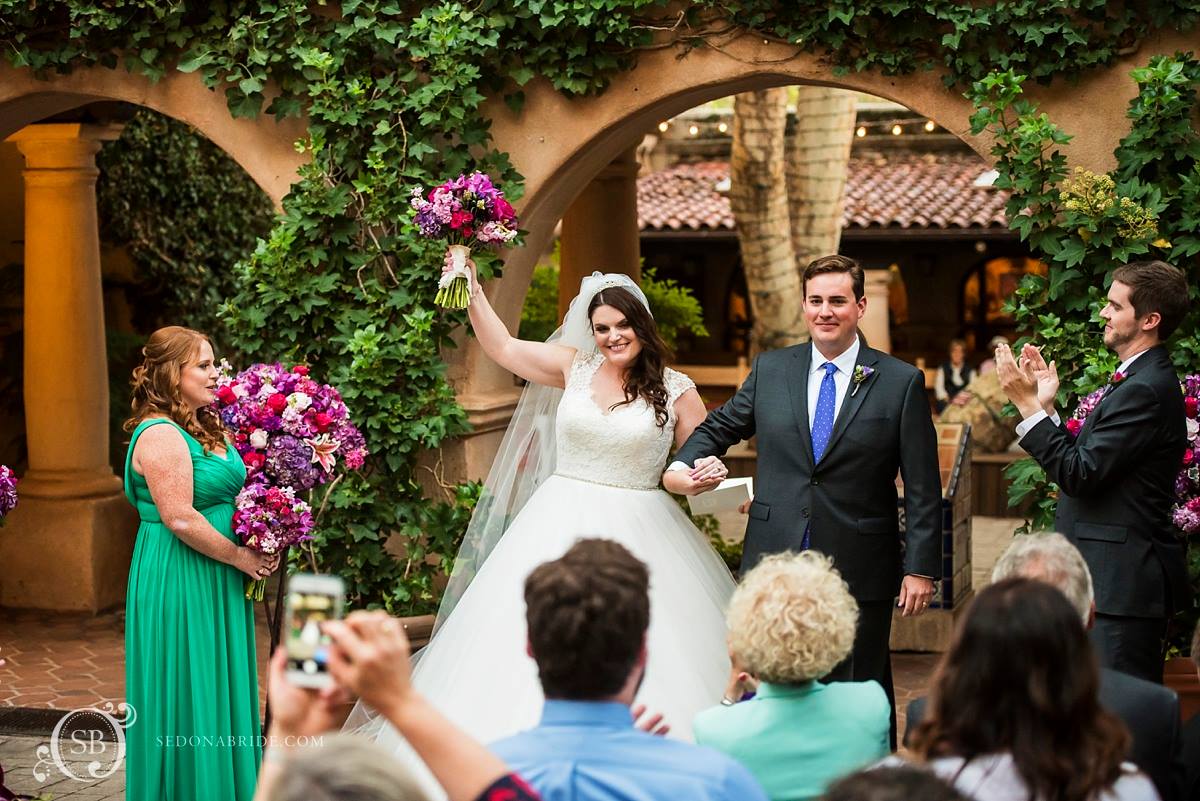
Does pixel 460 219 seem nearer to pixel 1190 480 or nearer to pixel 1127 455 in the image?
pixel 1127 455

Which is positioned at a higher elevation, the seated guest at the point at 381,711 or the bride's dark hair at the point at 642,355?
the bride's dark hair at the point at 642,355

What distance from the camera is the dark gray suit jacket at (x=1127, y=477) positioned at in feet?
15.4

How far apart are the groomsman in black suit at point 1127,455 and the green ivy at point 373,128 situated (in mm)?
2633

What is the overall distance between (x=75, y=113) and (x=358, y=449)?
4925 millimetres

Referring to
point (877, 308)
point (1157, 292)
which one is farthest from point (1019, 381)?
point (877, 308)

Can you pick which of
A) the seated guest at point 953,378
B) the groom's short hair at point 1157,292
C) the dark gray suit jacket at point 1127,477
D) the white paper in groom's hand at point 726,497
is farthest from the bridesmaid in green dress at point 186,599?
the seated guest at point 953,378

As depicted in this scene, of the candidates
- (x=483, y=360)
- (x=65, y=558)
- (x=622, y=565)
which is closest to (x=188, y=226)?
(x=65, y=558)

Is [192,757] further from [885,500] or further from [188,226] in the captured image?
[188,226]

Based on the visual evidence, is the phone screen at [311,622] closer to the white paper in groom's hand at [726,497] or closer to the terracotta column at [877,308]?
the white paper in groom's hand at [726,497]

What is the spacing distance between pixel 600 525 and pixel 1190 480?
2.14 m

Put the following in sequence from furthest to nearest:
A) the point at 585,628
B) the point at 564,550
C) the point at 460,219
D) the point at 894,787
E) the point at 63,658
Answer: the point at 63,658, the point at 460,219, the point at 564,550, the point at 585,628, the point at 894,787

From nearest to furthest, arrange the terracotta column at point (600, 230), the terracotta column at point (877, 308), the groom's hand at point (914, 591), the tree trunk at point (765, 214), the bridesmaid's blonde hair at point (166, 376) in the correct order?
the groom's hand at point (914, 591), the bridesmaid's blonde hair at point (166, 376), the terracotta column at point (600, 230), the tree trunk at point (765, 214), the terracotta column at point (877, 308)

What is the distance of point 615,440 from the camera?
5.64m

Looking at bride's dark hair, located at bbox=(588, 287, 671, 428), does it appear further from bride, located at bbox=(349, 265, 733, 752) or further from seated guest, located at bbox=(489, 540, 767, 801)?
seated guest, located at bbox=(489, 540, 767, 801)
